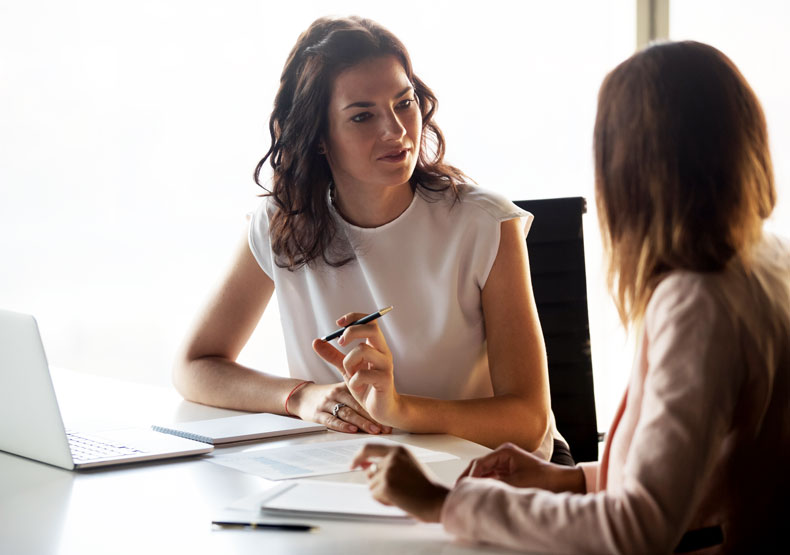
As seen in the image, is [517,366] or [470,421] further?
[517,366]

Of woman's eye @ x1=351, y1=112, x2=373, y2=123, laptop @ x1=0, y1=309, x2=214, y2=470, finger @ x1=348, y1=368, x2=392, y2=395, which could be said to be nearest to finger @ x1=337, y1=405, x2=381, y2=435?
finger @ x1=348, y1=368, x2=392, y2=395

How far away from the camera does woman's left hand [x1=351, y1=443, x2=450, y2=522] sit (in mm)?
1024

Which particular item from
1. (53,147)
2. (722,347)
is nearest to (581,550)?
(722,347)

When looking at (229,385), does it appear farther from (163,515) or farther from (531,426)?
(163,515)

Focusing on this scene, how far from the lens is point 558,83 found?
378cm

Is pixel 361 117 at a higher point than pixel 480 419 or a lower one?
higher

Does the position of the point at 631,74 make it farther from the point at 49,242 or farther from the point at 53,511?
the point at 49,242

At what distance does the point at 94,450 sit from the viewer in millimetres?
1464

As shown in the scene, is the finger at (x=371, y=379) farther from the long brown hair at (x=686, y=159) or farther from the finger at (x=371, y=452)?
the long brown hair at (x=686, y=159)

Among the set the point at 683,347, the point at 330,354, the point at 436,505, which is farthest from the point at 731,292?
the point at 330,354

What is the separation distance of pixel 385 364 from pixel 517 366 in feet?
1.24

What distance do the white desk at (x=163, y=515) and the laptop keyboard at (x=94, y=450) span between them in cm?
4

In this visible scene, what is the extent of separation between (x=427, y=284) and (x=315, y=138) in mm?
407

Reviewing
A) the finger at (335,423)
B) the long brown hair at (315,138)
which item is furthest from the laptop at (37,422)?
the long brown hair at (315,138)
